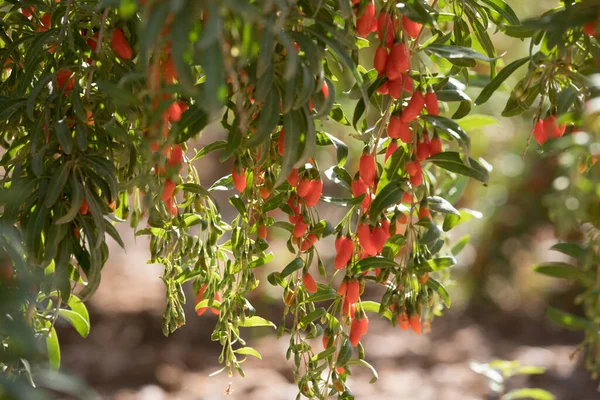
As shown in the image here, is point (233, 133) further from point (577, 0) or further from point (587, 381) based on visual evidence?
point (587, 381)

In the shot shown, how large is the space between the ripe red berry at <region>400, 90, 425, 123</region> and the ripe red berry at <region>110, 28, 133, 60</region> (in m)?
0.44

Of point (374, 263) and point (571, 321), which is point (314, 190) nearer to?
point (374, 263)

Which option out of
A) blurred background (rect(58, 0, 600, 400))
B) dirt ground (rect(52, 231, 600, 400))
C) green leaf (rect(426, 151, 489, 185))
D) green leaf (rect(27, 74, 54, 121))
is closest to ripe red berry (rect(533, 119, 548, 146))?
green leaf (rect(426, 151, 489, 185))

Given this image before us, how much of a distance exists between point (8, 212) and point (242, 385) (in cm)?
291

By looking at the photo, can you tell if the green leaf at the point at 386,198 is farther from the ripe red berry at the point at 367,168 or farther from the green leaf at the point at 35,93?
the green leaf at the point at 35,93

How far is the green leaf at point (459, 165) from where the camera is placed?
1120mm

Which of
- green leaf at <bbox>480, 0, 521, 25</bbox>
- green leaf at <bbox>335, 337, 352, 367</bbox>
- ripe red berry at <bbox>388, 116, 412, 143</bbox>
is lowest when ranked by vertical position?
green leaf at <bbox>335, 337, 352, 367</bbox>

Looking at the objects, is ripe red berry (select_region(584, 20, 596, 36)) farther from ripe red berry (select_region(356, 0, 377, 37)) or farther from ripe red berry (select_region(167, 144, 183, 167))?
ripe red berry (select_region(167, 144, 183, 167))

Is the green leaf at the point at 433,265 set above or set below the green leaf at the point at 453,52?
below

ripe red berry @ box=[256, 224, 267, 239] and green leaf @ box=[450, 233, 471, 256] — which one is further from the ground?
ripe red berry @ box=[256, 224, 267, 239]

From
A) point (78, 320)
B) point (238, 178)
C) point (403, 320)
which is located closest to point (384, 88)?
point (238, 178)

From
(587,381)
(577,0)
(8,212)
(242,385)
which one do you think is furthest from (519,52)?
(8,212)


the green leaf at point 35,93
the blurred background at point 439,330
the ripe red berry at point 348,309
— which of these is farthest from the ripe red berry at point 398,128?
the blurred background at point 439,330

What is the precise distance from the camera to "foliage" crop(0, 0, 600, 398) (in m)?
0.88
